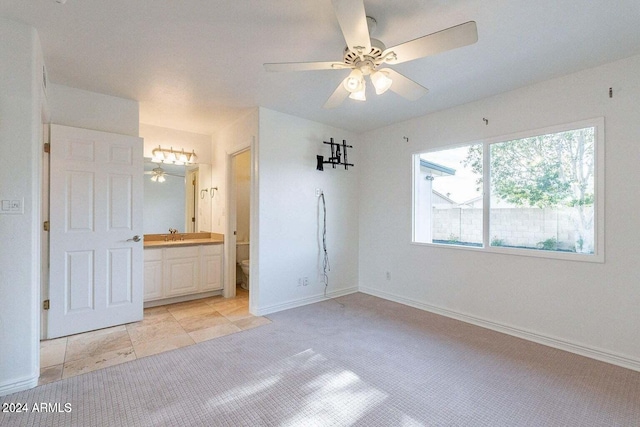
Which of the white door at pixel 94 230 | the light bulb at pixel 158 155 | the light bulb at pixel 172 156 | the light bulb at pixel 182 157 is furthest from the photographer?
the light bulb at pixel 182 157

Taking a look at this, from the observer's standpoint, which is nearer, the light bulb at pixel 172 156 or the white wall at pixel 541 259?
the white wall at pixel 541 259

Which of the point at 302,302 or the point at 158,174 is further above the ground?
the point at 158,174

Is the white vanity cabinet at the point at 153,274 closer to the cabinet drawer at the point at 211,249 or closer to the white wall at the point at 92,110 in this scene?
the cabinet drawer at the point at 211,249

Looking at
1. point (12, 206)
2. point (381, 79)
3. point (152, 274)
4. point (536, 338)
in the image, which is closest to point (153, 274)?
point (152, 274)

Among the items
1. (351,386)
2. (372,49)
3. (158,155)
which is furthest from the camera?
(158,155)

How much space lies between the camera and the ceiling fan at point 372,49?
151cm

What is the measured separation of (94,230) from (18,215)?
104cm

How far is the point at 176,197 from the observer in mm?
4477

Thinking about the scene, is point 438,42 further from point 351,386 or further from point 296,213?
point 296,213

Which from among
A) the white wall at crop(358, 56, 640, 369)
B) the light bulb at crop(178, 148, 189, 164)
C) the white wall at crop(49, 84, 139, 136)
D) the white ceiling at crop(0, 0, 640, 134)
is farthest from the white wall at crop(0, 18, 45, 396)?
the white wall at crop(358, 56, 640, 369)

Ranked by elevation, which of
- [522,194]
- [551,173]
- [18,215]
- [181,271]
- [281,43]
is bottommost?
[181,271]

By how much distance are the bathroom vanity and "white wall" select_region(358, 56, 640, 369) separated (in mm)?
2533

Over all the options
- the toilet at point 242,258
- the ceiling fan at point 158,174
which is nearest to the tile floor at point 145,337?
the toilet at point 242,258

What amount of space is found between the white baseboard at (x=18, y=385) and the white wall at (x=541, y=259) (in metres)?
3.75
